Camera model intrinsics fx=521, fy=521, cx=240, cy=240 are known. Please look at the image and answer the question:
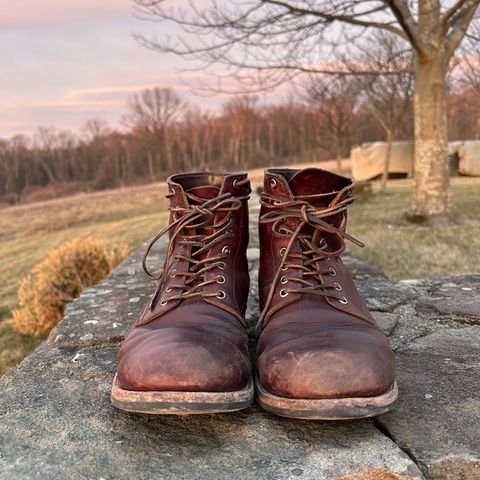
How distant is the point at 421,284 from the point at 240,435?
4.67 ft

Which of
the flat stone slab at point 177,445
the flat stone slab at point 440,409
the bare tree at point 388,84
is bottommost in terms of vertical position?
the flat stone slab at point 440,409

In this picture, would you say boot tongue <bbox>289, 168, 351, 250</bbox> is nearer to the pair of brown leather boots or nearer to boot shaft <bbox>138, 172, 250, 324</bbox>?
A: the pair of brown leather boots

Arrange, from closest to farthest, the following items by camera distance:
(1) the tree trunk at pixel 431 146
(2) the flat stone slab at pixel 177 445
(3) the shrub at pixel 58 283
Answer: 1. (2) the flat stone slab at pixel 177 445
2. (3) the shrub at pixel 58 283
3. (1) the tree trunk at pixel 431 146

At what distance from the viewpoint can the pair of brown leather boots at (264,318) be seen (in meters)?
1.03

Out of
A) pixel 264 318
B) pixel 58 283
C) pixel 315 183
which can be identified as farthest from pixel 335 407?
pixel 58 283

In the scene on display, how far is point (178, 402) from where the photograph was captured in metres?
1.01

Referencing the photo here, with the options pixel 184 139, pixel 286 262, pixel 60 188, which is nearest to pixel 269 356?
pixel 286 262

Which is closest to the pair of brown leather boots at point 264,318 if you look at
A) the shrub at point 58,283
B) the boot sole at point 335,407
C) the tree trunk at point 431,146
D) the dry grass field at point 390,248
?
the boot sole at point 335,407

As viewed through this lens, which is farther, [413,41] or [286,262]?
[413,41]

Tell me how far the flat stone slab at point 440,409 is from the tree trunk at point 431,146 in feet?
17.1

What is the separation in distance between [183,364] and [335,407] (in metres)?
0.31

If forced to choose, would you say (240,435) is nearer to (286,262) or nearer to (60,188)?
(286,262)

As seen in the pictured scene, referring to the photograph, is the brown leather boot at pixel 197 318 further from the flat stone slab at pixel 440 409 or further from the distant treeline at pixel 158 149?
the distant treeline at pixel 158 149

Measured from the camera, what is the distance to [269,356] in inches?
44.0
